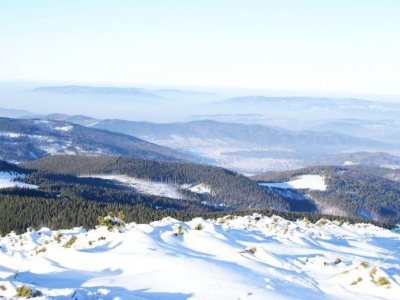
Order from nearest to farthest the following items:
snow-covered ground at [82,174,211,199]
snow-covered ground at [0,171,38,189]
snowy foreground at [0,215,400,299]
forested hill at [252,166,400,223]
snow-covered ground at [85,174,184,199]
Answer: snowy foreground at [0,215,400,299] < snow-covered ground at [0,171,38,189] < snow-covered ground at [85,174,184,199] < snow-covered ground at [82,174,211,199] < forested hill at [252,166,400,223]

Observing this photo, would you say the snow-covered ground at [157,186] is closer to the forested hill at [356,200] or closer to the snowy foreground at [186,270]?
the forested hill at [356,200]

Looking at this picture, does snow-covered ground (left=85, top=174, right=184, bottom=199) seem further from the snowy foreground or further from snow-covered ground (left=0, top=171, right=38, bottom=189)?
the snowy foreground

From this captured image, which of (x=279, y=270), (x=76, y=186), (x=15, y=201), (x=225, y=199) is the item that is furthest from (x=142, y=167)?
(x=279, y=270)

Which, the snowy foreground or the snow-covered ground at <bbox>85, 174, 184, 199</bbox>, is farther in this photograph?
the snow-covered ground at <bbox>85, 174, 184, 199</bbox>

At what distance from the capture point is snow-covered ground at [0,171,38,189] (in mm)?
111906

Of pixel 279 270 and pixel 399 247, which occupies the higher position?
pixel 279 270

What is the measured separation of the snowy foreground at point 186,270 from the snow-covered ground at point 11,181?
95576 mm

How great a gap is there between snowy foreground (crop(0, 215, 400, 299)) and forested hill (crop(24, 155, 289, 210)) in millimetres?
125711

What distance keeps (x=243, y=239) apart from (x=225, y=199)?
127097 millimetres

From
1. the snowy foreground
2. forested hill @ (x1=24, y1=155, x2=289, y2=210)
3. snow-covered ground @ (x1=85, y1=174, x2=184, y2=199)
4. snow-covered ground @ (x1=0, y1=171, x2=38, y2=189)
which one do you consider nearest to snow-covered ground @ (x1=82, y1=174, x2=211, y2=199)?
snow-covered ground @ (x1=85, y1=174, x2=184, y2=199)

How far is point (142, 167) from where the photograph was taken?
17475 cm

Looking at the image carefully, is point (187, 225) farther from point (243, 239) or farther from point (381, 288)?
point (381, 288)

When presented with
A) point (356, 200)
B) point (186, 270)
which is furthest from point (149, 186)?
point (186, 270)

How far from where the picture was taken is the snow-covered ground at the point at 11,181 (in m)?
112
